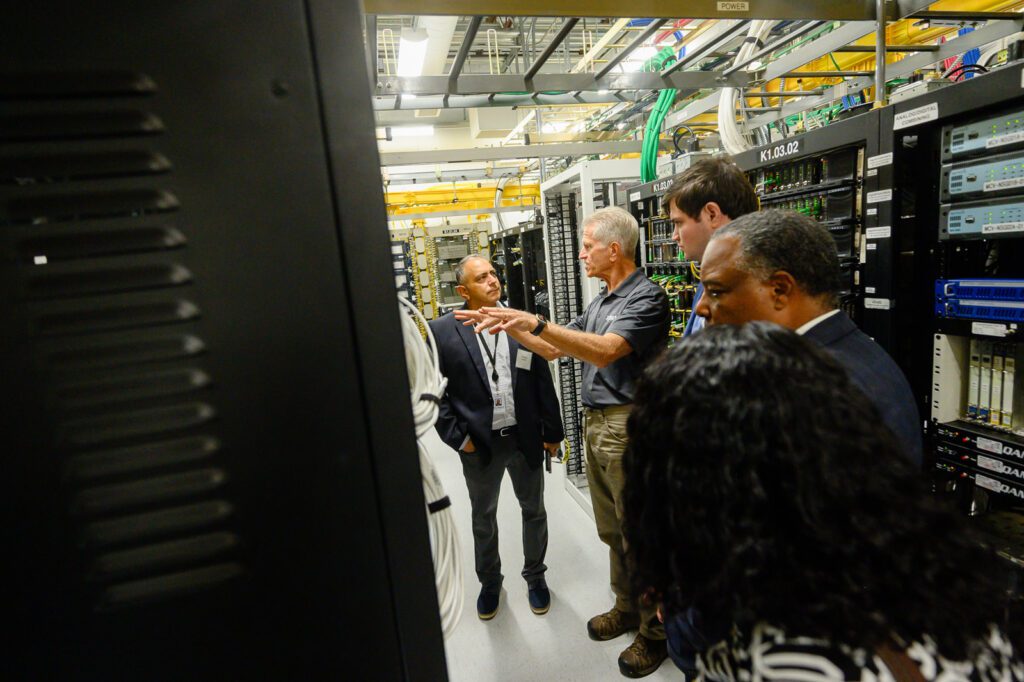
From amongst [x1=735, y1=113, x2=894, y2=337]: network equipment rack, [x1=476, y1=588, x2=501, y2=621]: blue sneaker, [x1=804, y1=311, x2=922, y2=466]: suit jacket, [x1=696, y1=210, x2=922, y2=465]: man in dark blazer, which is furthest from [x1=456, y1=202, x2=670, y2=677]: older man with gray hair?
[x1=804, y1=311, x2=922, y2=466]: suit jacket

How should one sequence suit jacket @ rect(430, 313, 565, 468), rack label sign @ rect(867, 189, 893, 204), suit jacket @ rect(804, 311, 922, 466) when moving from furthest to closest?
suit jacket @ rect(430, 313, 565, 468) < rack label sign @ rect(867, 189, 893, 204) < suit jacket @ rect(804, 311, 922, 466)

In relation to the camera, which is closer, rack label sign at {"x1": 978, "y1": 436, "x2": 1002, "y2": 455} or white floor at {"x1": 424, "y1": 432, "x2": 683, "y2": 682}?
rack label sign at {"x1": 978, "y1": 436, "x2": 1002, "y2": 455}

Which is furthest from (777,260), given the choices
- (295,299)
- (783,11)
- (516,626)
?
(516,626)

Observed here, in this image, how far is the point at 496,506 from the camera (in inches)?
107

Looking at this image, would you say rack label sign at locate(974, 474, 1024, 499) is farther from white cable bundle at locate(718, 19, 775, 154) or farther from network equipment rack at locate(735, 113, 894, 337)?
white cable bundle at locate(718, 19, 775, 154)

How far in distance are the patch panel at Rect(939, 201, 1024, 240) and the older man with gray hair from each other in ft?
3.13

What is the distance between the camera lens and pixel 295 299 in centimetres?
46

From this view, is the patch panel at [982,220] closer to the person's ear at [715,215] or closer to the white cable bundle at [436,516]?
the person's ear at [715,215]

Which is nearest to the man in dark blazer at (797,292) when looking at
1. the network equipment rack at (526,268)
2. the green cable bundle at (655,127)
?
the green cable bundle at (655,127)

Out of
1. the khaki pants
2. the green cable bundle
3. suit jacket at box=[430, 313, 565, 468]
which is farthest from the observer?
the green cable bundle

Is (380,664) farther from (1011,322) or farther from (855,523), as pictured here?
(1011,322)

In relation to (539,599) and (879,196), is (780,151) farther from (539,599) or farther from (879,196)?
(539,599)

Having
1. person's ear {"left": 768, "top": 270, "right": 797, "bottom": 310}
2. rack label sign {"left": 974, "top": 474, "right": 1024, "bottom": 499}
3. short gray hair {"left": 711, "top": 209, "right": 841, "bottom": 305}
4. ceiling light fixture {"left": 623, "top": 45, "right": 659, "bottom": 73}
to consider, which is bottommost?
rack label sign {"left": 974, "top": 474, "right": 1024, "bottom": 499}

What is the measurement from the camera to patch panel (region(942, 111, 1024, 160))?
1.38 meters
